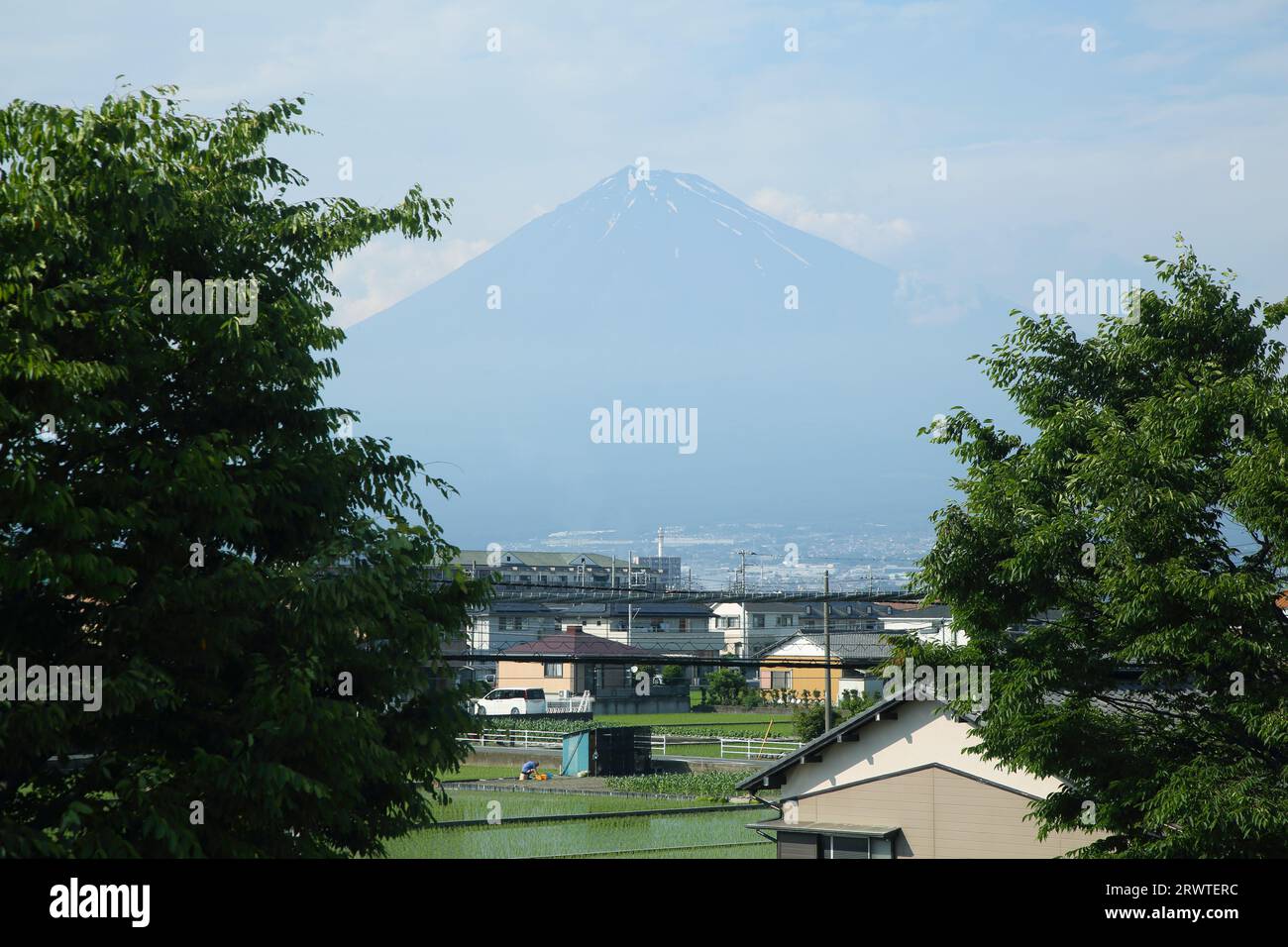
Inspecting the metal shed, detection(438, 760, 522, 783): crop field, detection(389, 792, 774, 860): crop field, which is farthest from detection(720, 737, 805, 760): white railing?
detection(389, 792, 774, 860): crop field

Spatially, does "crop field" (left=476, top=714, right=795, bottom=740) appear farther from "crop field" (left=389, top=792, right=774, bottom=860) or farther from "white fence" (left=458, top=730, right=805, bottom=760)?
"crop field" (left=389, top=792, right=774, bottom=860)

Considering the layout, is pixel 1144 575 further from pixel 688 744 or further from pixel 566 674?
pixel 566 674

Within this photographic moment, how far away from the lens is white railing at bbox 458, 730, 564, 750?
5225cm

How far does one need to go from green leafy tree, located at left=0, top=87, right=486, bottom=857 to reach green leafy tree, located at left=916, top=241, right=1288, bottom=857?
7.42 metres

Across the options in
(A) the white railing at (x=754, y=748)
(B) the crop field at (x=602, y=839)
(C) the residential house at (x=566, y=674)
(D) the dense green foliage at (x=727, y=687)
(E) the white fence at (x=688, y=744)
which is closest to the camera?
(B) the crop field at (x=602, y=839)

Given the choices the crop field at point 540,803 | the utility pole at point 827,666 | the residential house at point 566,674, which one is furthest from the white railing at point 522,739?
the utility pole at point 827,666

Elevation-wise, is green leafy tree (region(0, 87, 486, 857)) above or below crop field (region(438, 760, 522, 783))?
above

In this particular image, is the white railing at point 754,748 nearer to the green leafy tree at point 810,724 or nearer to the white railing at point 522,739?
the green leafy tree at point 810,724

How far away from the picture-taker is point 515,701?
66688 mm

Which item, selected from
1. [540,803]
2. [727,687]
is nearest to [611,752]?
[540,803]

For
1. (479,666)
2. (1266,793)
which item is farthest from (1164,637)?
(479,666)

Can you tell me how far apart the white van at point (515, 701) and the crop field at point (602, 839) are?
3016 centimetres

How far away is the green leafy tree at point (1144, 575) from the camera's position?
1384 cm
